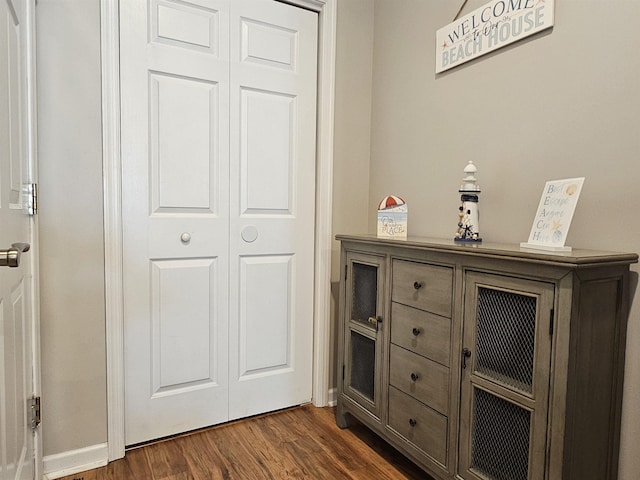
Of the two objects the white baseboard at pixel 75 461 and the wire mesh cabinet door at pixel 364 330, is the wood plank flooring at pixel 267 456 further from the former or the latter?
the wire mesh cabinet door at pixel 364 330

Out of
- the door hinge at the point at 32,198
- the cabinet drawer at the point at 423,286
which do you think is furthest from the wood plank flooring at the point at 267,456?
the door hinge at the point at 32,198

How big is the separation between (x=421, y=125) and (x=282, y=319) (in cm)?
120

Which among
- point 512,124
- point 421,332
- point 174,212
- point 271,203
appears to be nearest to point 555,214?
point 512,124

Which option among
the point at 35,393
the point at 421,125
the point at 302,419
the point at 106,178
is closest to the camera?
the point at 35,393

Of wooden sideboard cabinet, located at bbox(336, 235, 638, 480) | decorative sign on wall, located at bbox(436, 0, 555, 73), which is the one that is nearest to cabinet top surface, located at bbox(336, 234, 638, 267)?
wooden sideboard cabinet, located at bbox(336, 235, 638, 480)

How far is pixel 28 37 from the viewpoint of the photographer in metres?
1.48

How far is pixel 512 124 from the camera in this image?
1643 millimetres

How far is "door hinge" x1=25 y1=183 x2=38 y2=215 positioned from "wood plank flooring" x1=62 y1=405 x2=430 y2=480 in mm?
1066

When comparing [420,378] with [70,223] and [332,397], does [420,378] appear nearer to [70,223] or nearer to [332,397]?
[332,397]

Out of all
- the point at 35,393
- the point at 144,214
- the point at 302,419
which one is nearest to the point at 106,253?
the point at 144,214

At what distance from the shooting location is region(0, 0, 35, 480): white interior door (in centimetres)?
102

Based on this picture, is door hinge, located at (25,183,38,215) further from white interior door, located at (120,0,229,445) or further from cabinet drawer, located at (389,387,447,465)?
cabinet drawer, located at (389,387,447,465)

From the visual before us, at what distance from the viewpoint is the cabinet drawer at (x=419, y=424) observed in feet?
5.02

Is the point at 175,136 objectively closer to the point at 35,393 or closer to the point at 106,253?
the point at 106,253
